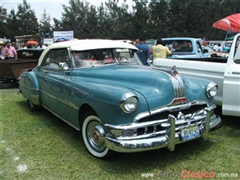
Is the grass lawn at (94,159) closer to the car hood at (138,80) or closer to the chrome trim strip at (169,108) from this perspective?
the chrome trim strip at (169,108)

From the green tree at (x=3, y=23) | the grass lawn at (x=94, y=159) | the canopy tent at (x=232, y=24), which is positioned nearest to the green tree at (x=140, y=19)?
the green tree at (x=3, y=23)

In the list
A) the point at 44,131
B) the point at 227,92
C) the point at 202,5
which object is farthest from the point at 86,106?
the point at 202,5

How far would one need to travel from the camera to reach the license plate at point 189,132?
9.71ft

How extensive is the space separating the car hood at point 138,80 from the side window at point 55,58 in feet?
1.69

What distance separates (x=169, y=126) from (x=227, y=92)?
1.51 meters

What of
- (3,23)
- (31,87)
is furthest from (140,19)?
(31,87)

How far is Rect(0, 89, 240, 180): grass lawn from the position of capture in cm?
290

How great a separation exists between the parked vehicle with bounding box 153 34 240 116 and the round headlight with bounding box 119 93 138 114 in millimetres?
1830

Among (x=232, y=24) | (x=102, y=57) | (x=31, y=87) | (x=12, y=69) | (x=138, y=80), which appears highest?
(x=232, y=24)

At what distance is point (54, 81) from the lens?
4.17 metres

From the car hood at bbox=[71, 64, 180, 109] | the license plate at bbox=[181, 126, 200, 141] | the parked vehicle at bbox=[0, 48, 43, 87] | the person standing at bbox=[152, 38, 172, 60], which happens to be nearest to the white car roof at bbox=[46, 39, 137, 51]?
the car hood at bbox=[71, 64, 180, 109]

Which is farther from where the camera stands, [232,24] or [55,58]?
[232,24]

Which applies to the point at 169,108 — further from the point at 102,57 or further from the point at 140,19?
the point at 140,19

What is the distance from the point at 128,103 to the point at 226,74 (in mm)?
1985
